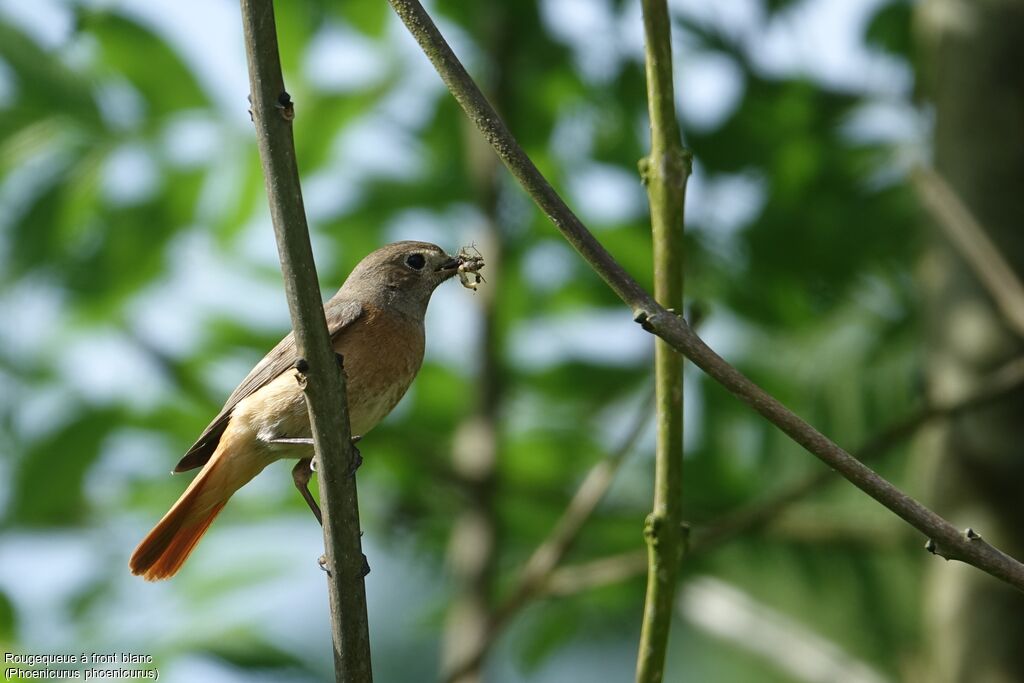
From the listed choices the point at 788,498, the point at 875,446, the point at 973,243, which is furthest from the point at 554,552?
the point at 973,243

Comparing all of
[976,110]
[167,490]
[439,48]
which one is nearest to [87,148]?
[167,490]

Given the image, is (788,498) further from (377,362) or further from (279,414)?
(279,414)

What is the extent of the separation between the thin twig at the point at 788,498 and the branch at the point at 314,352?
81.8 inches

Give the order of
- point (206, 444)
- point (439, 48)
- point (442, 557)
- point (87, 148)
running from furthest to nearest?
point (442, 557) < point (87, 148) < point (206, 444) < point (439, 48)

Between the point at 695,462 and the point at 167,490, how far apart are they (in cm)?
262

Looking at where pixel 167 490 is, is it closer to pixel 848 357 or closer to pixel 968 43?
pixel 848 357

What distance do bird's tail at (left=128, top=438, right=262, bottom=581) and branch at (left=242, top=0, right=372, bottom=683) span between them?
181 cm

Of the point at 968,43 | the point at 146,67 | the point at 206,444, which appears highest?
the point at 968,43

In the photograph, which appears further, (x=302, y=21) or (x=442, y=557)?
(x=442, y=557)

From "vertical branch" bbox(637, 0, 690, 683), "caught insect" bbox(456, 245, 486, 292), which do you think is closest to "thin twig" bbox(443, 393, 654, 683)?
"caught insect" bbox(456, 245, 486, 292)

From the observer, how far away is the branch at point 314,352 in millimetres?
2436

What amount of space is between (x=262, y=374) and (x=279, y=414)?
242mm

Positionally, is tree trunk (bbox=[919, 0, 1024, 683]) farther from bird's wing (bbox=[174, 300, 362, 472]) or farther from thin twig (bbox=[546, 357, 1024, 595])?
bird's wing (bbox=[174, 300, 362, 472])

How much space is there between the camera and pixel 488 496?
5.94m
